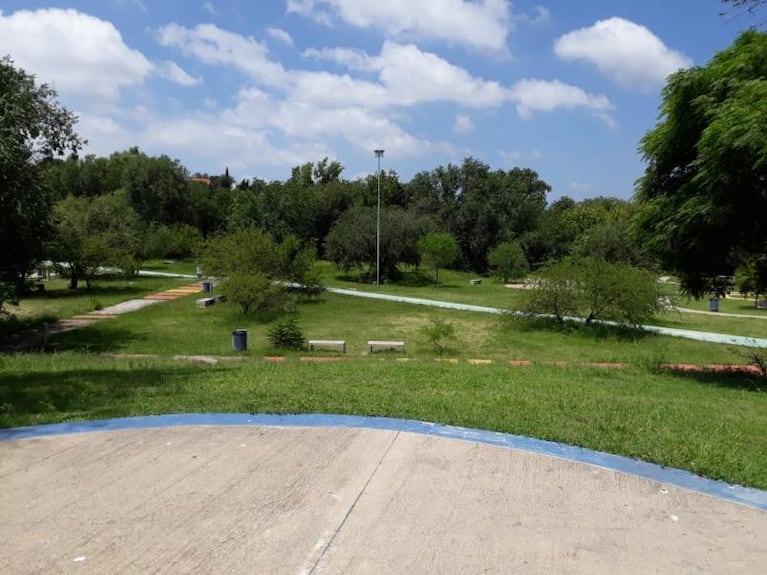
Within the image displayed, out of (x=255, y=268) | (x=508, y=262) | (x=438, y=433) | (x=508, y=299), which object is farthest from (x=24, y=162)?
(x=508, y=262)

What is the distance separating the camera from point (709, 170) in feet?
33.0

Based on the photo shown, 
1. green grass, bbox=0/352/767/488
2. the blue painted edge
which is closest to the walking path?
green grass, bbox=0/352/767/488

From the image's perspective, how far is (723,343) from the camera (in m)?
17.6

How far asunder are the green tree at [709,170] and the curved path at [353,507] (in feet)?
19.9

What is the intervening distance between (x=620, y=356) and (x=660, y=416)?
9220mm

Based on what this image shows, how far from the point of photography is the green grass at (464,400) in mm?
5812

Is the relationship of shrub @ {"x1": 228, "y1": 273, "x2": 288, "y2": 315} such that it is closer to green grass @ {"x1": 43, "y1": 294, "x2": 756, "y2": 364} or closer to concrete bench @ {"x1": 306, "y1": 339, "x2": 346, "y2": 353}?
green grass @ {"x1": 43, "y1": 294, "x2": 756, "y2": 364}

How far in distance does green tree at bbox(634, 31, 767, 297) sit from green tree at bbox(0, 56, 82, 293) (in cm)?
1277

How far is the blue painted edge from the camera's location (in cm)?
475

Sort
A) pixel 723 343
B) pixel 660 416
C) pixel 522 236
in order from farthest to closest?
pixel 522 236 → pixel 723 343 → pixel 660 416

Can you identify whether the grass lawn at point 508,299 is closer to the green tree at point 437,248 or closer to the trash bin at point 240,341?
the green tree at point 437,248

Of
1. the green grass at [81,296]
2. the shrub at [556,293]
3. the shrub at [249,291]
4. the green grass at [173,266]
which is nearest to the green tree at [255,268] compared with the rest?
the shrub at [249,291]

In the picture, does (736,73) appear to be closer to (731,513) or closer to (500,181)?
(731,513)

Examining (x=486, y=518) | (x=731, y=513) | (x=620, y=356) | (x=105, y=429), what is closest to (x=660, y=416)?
(x=731, y=513)
